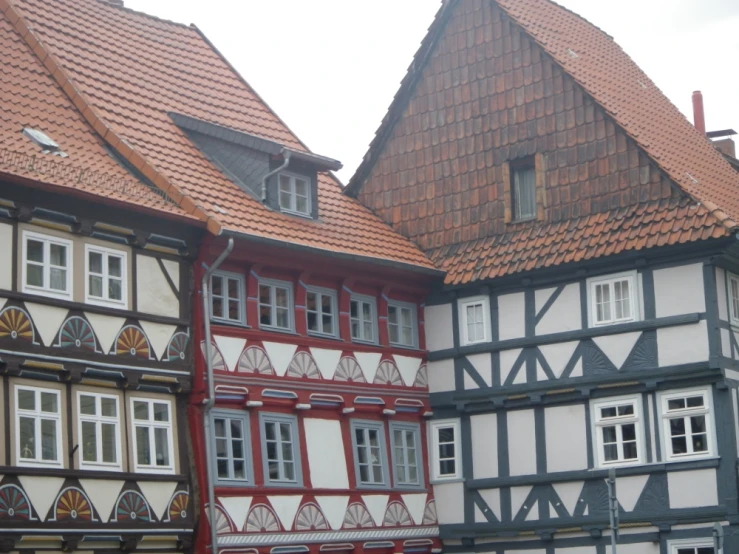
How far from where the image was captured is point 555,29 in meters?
32.7

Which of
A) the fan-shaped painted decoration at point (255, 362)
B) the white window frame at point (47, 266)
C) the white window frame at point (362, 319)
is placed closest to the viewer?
the white window frame at point (47, 266)

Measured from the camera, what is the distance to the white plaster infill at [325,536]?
81.6 feet

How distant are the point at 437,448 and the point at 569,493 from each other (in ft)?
9.86

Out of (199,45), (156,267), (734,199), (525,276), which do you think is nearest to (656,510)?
(525,276)

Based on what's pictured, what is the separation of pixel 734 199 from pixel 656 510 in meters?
7.36

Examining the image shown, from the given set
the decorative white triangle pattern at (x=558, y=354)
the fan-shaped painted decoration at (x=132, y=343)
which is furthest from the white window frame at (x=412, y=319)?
the fan-shaped painted decoration at (x=132, y=343)


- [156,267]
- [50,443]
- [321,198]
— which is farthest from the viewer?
[321,198]

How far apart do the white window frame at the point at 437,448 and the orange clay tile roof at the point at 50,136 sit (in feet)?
25.8

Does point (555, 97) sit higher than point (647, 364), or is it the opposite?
point (555, 97)

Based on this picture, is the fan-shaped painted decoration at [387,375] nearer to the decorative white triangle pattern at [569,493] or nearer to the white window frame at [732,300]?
the decorative white triangle pattern at [569,493]

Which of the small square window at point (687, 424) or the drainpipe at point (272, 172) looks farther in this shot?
the drainpipe at point (272, 172)

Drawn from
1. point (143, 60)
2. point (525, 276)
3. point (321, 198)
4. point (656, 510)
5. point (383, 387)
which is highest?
point (143, 60)

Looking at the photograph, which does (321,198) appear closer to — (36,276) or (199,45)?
(199,45)

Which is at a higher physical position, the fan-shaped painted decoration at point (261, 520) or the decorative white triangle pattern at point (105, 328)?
the decorative white triangle pattern at point (105, 328)
